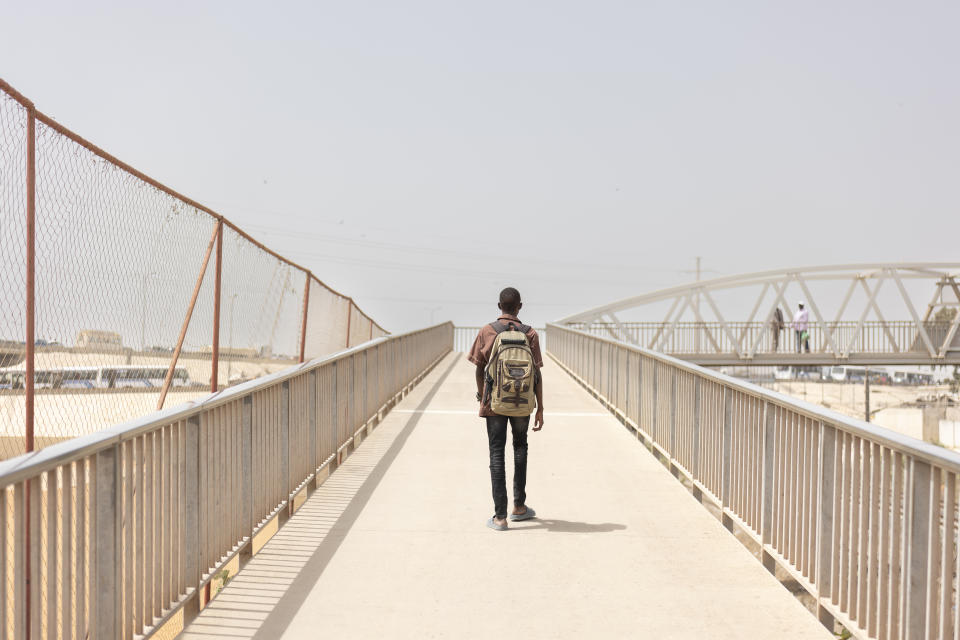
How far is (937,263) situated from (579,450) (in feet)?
142

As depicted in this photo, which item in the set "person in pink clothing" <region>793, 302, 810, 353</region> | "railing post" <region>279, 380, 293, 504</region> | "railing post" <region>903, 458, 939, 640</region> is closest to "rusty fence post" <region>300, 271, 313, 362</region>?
"railing post" <region>279, 380, 293, 504</region>

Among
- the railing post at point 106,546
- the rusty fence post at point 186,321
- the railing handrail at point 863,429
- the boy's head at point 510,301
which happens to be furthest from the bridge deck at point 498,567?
the boy's head at point 510,301

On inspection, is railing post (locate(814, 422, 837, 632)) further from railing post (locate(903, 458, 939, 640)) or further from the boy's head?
the boy's head

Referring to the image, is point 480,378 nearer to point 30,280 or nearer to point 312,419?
point 312,419

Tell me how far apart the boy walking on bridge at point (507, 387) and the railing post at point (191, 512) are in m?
2.23

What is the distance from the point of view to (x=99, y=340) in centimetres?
568

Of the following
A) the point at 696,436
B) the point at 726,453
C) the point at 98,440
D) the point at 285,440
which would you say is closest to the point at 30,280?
the point at 98,440

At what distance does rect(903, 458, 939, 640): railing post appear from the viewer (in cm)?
372

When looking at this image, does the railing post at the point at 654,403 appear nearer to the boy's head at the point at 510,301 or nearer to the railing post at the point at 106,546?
the boy's head at the point at 510,301

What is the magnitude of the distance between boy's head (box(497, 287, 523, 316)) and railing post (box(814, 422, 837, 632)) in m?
2.56

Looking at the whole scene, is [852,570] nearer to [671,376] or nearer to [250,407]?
[250,407]

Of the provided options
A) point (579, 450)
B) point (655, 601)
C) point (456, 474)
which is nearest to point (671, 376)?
point (579, 450)

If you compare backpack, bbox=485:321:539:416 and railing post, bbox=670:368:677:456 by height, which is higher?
backpack, bbox=485:321:539:416

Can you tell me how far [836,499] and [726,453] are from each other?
2213mm
